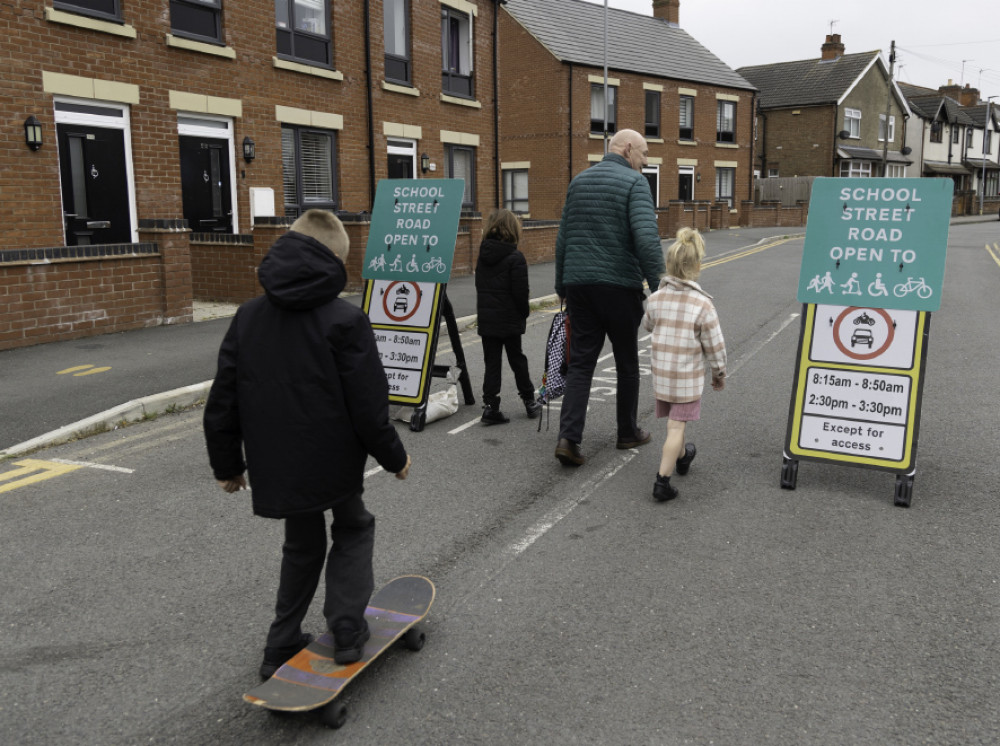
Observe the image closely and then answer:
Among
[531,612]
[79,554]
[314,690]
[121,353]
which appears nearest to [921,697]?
[531,612]

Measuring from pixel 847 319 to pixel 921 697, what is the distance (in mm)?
3057

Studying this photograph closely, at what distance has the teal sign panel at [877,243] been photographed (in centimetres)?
556

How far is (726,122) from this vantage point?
4072 centimetres

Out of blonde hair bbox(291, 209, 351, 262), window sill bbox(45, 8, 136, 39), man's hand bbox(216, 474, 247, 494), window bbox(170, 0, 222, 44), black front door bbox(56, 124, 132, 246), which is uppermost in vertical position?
window bbox(170, 0, 222, 44)

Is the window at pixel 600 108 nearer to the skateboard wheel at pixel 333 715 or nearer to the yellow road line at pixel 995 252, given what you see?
the yellow road line at pixel 995 252

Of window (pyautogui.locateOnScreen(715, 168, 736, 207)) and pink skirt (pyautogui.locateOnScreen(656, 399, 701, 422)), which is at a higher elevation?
window (pyautogui.locateOnScreen(715, 168, 736, 207))

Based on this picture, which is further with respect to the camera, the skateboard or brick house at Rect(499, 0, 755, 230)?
brick house at Rect(499, 0, 755, 230)

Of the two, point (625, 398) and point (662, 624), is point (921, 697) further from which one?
point (625, 398)

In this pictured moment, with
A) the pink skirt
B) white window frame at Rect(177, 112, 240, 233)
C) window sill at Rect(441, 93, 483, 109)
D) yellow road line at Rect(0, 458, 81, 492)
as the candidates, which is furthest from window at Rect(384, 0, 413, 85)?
the pink skirt

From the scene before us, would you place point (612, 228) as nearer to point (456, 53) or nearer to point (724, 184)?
point (456, 53)

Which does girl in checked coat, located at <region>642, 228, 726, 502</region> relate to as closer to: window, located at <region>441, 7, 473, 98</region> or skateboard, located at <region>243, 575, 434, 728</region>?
skateboard, located at <region>243, 575, 434, 728</region>

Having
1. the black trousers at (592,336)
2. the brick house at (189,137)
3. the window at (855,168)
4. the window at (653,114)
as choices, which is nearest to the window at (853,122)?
the window at (855,168)

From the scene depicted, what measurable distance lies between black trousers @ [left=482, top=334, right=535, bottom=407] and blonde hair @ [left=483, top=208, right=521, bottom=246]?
0.85m

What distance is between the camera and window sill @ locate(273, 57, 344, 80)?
53.6 ft
